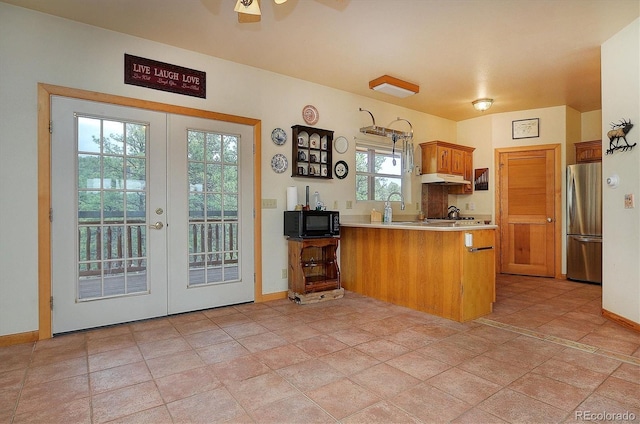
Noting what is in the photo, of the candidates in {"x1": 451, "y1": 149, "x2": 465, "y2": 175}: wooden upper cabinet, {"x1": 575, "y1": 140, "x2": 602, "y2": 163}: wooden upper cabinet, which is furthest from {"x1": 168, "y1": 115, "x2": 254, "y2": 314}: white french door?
{"x1": 575, "y1": 140, "x2": 602, "y2": 163}: wooden upper cabinet

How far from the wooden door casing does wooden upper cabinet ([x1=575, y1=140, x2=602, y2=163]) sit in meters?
0.34

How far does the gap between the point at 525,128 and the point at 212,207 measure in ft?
16.6

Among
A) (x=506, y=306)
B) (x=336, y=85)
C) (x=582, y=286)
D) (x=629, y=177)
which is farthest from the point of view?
(x=582, y=286)

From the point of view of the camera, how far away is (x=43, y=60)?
9.37ft

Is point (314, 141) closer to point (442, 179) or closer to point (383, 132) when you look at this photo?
point (383, 132)

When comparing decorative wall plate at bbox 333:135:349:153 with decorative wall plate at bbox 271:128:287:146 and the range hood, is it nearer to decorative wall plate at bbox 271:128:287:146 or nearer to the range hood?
decorative wall plate at bbox 271:128:287:146

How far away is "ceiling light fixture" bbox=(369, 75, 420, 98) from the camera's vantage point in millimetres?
4164

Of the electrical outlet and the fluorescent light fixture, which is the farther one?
the electrical outlet

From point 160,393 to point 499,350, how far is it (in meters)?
2.34

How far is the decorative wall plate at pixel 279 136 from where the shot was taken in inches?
160

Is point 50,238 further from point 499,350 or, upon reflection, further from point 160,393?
point 499,350

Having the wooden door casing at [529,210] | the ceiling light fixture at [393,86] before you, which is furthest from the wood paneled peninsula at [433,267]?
the wooden door casing at [529,210]

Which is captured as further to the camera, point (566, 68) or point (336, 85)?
point (336, 85)

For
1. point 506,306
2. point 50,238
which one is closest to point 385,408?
point 506,306
